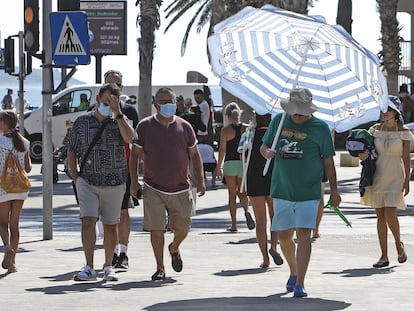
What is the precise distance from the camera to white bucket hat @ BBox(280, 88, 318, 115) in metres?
11.8

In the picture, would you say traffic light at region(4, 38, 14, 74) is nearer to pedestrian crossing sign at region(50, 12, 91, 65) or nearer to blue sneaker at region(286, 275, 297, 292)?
pedestrian crossing sign at region(50, 12, 91, 65)

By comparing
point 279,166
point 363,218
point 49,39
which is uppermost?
point 49,39

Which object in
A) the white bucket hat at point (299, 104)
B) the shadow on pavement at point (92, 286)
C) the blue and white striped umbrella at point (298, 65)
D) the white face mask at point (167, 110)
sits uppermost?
the blue and white striped umbrella at point (298, 65)

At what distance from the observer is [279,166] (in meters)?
11.9

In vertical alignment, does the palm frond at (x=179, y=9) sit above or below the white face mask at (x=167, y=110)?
above

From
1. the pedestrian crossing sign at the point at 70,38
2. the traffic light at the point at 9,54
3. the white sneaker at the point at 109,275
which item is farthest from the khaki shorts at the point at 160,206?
the traffic light at the point at 9,54

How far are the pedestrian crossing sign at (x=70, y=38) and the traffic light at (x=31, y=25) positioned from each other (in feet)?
2.30

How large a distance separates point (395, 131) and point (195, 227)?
18.6 feet

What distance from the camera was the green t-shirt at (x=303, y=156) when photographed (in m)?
11.8

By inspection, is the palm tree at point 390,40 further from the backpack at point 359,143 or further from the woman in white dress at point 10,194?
the woman in white dress at point 10,194

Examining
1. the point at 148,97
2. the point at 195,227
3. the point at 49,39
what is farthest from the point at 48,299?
the point at 148,97

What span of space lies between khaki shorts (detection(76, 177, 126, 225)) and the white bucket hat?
1.97m

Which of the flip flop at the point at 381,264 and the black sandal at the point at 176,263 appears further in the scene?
the flip flop at the point at 381,264

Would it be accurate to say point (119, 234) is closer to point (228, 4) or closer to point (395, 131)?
point (395, 131)
